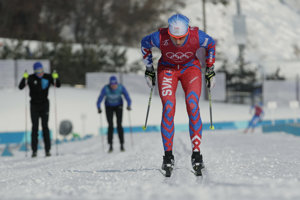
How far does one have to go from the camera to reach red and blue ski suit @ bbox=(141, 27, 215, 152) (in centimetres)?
570

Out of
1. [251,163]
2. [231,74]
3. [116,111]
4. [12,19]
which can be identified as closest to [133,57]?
[12,19]

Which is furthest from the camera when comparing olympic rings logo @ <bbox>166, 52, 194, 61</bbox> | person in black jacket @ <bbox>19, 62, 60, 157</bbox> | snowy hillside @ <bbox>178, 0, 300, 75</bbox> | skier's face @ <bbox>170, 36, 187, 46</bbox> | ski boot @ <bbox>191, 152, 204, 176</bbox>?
snowy hillside @ <bbox>178, 0, 300, 75</bbox>

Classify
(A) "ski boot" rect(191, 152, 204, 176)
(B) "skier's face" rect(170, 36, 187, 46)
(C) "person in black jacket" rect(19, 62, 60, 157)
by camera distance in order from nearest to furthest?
(A) "ski boot" rect(191, 152, 204, 176) → (B) "skier's face" rect(170, 36, 187, 46) → (C) "person in black jacket" rect(19, 62, 60, 157)

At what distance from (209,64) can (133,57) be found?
1703 inches

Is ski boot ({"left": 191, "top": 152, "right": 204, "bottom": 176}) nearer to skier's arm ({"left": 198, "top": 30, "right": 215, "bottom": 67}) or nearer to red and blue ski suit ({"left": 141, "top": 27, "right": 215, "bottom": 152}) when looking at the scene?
red and blue ski suit ({"left": 141, "top": 27, "right": 215, "bottom": 152})

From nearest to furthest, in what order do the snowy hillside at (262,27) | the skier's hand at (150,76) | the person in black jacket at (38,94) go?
the skier's hand at (150,76) < the person in black jacket at (38,94) < the snowy hillside at (262,27)

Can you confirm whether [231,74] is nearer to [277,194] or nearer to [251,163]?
[251,163]

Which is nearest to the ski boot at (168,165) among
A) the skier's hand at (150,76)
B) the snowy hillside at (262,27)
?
the skier's hand at (150,76)

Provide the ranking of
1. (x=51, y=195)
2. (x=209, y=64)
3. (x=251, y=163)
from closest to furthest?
1. (x=51, y=195)
2. (x=209, y=64)
3. (x=251, y=163)

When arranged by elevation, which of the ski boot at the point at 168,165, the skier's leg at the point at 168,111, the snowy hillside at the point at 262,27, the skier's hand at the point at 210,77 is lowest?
the ski boot at the point at 168,165

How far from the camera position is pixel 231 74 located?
34.9m

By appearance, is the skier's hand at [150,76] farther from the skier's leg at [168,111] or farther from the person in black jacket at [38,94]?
the person in black jacket at [38,94]

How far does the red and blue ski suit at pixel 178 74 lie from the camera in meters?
5.70

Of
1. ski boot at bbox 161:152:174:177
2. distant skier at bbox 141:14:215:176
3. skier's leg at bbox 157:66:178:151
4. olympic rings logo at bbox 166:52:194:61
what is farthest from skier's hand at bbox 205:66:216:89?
ski boot at bbox 161:152:174:177
